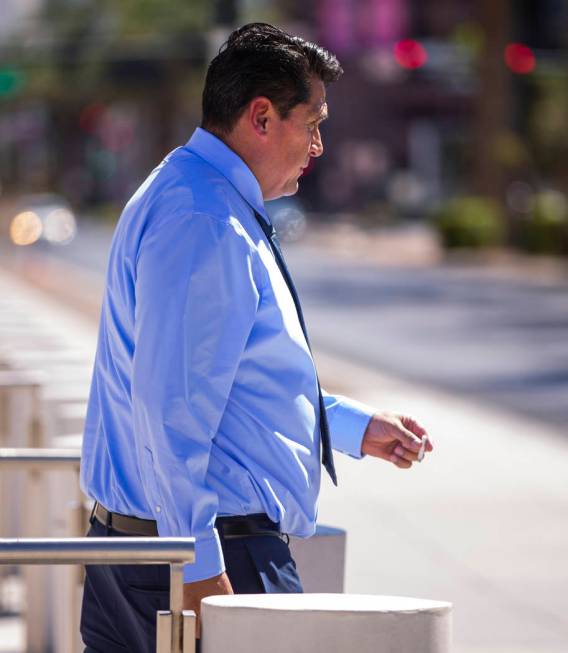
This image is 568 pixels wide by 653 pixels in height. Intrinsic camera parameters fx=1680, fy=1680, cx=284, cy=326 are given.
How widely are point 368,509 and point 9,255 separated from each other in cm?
4278

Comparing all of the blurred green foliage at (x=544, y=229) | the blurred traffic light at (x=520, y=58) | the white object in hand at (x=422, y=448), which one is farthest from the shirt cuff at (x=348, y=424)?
the blurred traffic light at (x=520, y=58)

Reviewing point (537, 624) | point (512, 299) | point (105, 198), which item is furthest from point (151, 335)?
point (105, 198)

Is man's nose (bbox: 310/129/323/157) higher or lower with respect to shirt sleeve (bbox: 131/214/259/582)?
higher

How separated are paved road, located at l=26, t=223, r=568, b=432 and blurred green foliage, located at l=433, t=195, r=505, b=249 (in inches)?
81.2

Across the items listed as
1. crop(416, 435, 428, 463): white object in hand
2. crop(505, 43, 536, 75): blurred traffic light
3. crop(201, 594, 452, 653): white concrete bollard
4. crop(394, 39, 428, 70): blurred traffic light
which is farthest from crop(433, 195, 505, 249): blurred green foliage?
crop(201, 594, 452, 653): white concrete bollard

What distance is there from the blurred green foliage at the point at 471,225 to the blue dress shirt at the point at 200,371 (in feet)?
123

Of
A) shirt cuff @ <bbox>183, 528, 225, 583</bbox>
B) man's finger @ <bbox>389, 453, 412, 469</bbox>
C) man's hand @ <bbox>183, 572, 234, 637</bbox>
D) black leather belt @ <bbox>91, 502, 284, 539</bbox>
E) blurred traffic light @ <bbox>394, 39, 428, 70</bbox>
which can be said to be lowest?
man's hand @ <bbox>183, 572, 234, 637</bbox>

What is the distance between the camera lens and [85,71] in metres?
83.4

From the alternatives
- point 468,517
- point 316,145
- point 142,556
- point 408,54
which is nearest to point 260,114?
point 316,145

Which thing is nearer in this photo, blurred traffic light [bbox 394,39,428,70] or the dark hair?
the dark hair

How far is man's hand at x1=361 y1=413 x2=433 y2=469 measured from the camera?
11.3 feet

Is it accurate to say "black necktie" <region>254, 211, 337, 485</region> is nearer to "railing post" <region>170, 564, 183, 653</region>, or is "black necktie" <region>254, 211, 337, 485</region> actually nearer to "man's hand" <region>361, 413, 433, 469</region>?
"man's hand" <region>361, 413, 433, 469</region>

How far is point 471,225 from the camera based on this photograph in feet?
132

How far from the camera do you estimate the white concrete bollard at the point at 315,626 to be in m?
2.80
